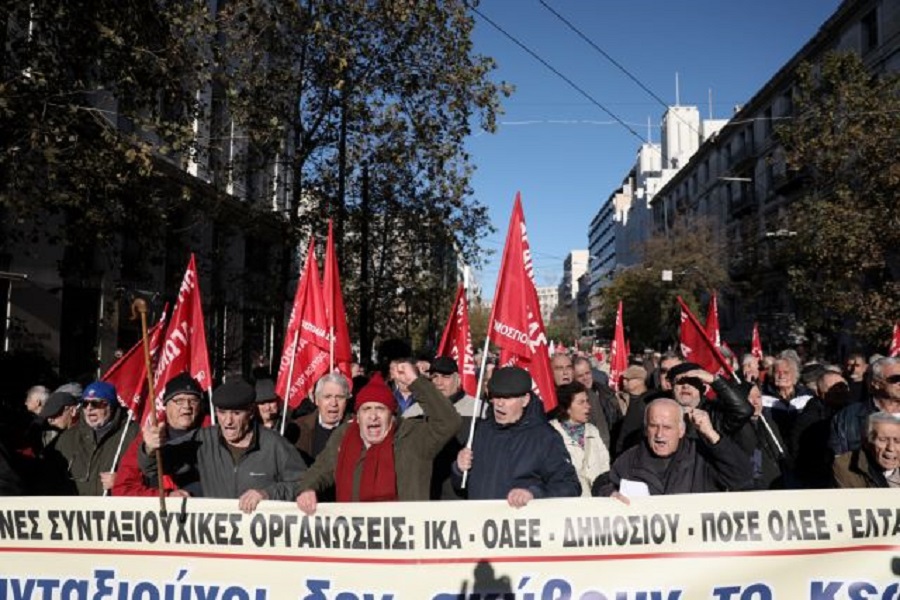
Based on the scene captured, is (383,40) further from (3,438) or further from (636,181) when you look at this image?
(636,181)

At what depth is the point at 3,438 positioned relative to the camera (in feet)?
17.5

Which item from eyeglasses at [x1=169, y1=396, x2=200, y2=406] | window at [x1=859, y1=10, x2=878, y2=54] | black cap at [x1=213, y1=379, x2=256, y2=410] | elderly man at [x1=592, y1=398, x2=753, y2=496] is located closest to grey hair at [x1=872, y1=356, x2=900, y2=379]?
elderly man at [x1=592, y1=398, x2=753, y2=496]

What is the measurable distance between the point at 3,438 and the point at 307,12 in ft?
42.0

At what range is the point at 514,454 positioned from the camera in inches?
165

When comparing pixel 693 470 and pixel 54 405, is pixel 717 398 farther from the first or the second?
pixel 54 405

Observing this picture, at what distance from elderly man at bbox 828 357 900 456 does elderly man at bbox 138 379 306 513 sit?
3.37m

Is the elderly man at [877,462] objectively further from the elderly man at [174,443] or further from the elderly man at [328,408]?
the elderly man at [174,443]

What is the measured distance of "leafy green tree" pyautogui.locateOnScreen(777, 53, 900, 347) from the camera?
16.1 meters

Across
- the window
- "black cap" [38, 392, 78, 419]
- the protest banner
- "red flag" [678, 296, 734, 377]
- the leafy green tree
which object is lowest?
the protest banner

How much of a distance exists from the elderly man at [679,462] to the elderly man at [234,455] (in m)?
1.77

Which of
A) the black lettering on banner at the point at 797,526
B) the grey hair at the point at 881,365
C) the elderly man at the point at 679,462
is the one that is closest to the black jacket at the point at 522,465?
the elderly man at the point at 679,462

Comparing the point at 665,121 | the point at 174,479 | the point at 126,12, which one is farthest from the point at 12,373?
the point at 665,121

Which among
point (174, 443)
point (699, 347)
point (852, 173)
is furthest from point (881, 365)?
point (852, 173)

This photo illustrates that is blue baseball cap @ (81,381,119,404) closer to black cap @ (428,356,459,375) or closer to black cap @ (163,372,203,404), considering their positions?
black cap @ (163,372,203,404)
